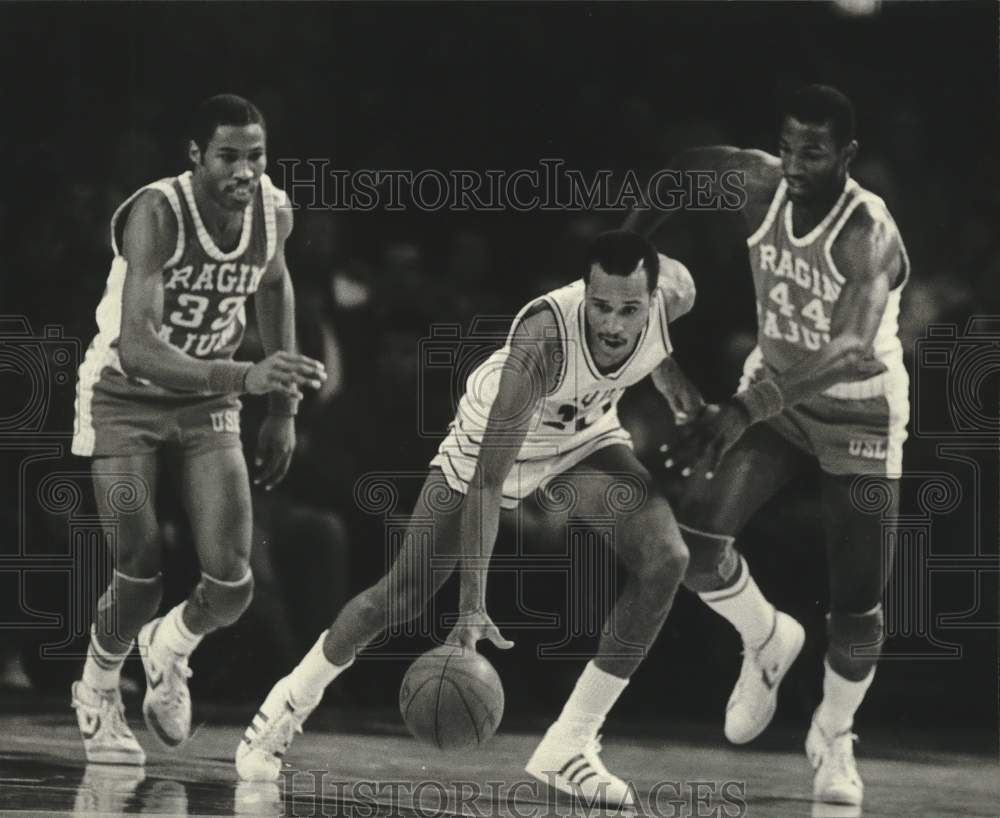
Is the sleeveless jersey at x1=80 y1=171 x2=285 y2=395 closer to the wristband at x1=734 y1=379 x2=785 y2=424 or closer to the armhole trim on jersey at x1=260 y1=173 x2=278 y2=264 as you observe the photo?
the armhole trim on jersey at x1=260 y1=173 x2=278 y2=264

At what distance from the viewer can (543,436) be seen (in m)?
4.44

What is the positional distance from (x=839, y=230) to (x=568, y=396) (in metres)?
1.04

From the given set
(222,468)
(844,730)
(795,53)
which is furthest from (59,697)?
(795,53)

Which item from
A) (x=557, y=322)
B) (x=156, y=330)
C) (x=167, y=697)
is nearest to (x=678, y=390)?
(x=557, y=322)

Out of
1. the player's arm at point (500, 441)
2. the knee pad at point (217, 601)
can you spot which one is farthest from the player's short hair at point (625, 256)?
the knee pad at point (217, 601)

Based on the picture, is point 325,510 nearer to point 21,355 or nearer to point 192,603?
point 192,603

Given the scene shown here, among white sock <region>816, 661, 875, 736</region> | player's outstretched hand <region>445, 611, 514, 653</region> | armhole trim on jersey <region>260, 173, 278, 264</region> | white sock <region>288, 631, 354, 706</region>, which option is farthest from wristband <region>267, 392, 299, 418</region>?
white sock <region>816, 661, 875, 736</region>

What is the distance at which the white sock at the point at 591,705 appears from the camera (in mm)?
4477

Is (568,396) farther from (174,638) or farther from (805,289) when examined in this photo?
(174,638)

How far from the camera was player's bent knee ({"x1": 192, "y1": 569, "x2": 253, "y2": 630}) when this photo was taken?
455cm

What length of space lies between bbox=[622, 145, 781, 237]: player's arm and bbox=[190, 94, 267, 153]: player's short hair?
1.29 meters

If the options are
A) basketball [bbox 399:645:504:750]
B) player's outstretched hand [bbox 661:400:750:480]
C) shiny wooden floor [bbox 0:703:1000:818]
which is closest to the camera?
basketball [bbox 399:645:504:750]

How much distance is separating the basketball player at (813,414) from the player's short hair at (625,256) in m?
0.07

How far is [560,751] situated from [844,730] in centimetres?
94
